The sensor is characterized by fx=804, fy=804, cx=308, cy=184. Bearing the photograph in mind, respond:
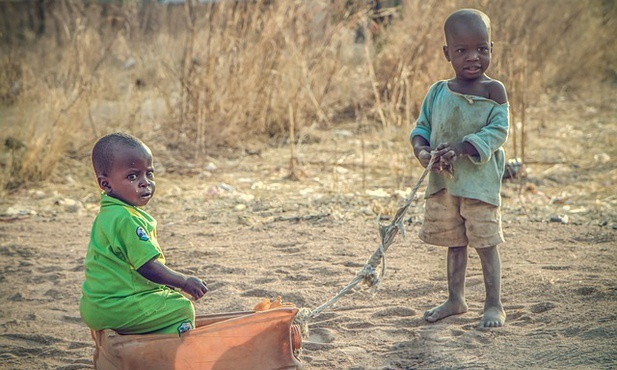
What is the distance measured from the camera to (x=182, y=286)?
2.88 m

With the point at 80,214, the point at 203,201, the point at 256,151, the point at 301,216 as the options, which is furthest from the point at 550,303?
the point at 256,151

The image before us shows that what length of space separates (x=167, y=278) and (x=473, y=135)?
Answer: 144 cm

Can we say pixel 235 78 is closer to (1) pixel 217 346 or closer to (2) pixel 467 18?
(2) pixel 467 18

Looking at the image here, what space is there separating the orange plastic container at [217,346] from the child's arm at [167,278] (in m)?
0.16

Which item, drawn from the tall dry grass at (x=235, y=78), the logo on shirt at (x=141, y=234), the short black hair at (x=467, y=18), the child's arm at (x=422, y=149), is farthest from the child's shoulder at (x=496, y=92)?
the tall dry grass at (x=235, y=78)

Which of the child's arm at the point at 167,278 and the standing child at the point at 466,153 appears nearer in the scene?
the child's arm at the point at 167,278

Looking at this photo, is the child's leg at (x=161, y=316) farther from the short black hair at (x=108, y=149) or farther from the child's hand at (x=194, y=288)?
the short black hair at (x=108, y=149)

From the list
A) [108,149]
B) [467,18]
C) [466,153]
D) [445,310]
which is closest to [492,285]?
[445,310]

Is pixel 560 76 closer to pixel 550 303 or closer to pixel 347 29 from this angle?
pixel 347 29

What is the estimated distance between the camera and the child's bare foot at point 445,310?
3777mm

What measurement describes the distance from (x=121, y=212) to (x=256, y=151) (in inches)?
203

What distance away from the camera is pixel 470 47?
11.4 ft

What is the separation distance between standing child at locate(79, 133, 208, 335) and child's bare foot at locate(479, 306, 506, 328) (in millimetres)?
1408

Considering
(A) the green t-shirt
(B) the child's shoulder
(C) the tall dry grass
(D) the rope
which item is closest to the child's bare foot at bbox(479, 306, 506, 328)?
(D) the rope
